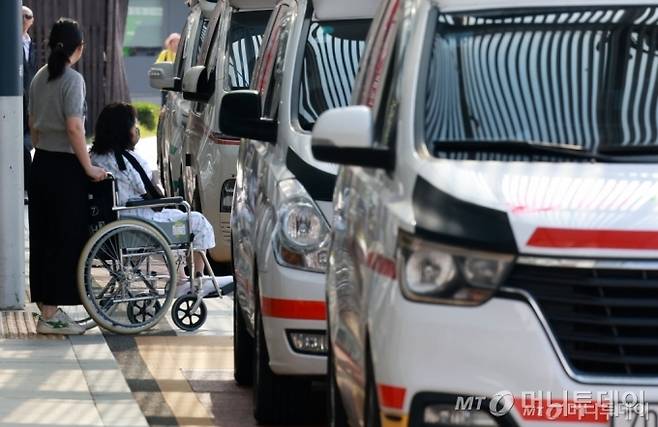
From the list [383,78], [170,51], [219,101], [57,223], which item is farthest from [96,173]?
[170,51]

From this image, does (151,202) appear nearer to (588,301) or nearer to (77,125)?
(77,125)

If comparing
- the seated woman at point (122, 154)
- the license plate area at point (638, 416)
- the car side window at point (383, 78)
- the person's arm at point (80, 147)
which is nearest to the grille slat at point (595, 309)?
the license plate area at point (638, 416)

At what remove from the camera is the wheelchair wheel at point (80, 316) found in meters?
11.7

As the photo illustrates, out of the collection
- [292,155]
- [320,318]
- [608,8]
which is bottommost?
[320,318]

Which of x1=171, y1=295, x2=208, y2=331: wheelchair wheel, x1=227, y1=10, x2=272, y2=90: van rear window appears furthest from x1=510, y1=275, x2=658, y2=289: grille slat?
x1=227, y1=10, x2=272, y2=90: van rear window

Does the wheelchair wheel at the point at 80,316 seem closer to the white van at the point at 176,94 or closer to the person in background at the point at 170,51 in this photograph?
the white van at the point at 176,94

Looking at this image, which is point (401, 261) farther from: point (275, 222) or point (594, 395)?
point (275, 222)

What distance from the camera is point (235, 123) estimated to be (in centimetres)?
930

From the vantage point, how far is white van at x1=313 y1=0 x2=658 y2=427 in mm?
5445

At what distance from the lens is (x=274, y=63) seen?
10086 mm

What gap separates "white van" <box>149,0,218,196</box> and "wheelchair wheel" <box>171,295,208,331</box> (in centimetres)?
439

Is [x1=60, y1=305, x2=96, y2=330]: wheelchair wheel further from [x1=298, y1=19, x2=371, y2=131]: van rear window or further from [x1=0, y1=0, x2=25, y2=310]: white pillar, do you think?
[x1=298, y1=19, x2=371, y2=131]: van rear window

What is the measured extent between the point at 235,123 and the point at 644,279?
410 cm

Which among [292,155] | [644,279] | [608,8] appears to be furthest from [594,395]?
[292,155]
